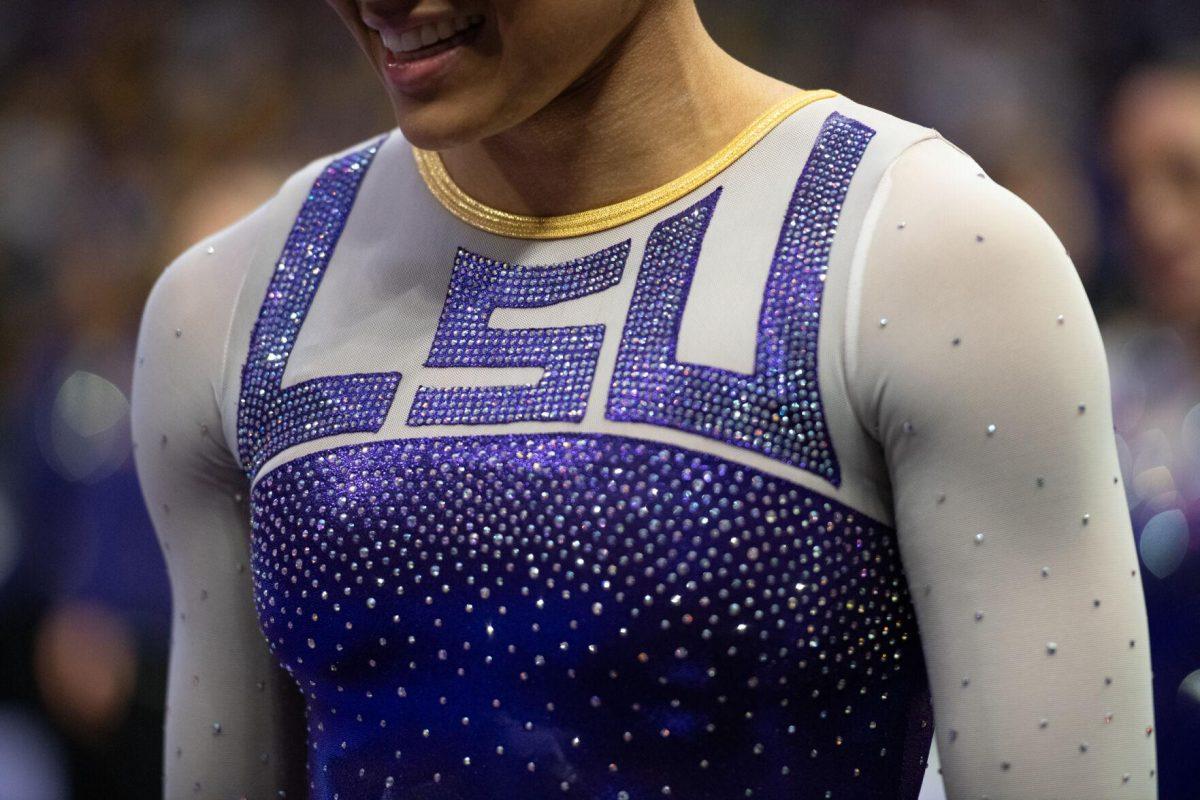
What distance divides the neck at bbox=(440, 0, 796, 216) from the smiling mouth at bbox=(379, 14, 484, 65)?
9 centimetres

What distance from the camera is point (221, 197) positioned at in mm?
2752

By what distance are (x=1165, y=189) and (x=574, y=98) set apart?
136cm

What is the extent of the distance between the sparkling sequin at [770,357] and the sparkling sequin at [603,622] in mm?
19

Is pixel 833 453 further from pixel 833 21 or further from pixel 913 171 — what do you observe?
pixel 833 21

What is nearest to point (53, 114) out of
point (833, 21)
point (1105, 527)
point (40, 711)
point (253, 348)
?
point (40, 711)

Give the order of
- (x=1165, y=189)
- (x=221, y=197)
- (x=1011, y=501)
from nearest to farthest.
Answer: (x=1011, y=501)
(x=1165, y=189)
(x=221, y=197)

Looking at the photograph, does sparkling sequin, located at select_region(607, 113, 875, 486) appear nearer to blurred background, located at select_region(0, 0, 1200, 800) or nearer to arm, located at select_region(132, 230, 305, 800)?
arm, located at select_region(132, 230, 305, 800)

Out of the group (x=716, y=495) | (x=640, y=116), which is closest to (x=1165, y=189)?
(x=640, y=116)

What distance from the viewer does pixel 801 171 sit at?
96 centimetres

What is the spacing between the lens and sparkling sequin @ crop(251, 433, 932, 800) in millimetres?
898

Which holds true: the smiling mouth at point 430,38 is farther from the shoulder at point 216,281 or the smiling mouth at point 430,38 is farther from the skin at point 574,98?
the shoulder at point 216,281

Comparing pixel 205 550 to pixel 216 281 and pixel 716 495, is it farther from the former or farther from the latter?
pixel 716 495

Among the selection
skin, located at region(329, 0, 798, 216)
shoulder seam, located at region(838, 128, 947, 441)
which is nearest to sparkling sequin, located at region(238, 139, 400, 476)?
skin, located at region(329, 0, 798, 216)

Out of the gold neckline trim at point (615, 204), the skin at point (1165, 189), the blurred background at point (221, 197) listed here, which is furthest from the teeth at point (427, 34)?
the skin at point (1165, 189)
